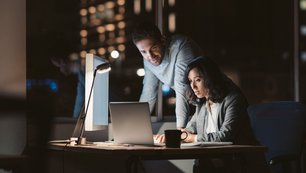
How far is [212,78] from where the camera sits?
11.5 ft

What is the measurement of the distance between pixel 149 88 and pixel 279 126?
4.18 ft

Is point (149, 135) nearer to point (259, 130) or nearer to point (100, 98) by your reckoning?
point (100, 98)

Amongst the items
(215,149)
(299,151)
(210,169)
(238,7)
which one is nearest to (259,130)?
(299,151)

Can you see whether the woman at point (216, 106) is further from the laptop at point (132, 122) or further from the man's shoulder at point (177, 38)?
the man's shoulder at point (177, 38)

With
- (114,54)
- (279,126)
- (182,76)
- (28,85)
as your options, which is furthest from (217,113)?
(28,85)

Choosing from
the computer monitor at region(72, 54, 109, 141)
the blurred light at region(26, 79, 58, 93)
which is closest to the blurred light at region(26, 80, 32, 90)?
the blurred light at region(26, 79, 58, 93)

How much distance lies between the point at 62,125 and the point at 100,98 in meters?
0.90

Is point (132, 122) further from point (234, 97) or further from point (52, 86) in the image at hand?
point (52, 86)

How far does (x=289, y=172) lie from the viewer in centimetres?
340

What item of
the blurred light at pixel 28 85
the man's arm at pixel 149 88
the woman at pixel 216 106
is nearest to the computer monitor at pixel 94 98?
the woman at pixel 216 106

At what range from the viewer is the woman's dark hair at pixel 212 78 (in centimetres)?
346

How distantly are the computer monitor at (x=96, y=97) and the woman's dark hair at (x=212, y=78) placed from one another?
0.58 metres

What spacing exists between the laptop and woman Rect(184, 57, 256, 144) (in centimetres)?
43

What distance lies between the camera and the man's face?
3.98m
